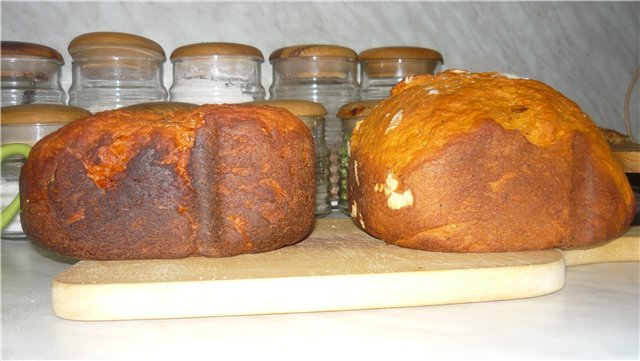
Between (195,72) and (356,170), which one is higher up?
(195,72)

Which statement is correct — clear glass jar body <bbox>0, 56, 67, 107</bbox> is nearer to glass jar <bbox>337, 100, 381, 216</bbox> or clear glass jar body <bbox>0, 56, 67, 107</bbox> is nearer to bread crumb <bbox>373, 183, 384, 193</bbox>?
glass jar <bbox>337, 100, 381, 216</bbox>

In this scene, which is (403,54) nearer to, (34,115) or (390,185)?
(390,185)

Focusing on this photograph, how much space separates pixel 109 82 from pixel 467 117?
108 centimetres

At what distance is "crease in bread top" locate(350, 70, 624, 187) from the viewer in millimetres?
976

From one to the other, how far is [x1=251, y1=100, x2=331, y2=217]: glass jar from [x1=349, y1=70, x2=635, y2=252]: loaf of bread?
276 millimetres

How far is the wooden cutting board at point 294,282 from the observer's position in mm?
810

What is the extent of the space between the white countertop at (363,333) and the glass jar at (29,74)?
771 mm

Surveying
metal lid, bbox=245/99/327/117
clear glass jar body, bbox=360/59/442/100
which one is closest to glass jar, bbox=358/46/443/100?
clear glass jar body, bbox=360/59/442/100

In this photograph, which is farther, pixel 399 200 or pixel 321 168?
pixel 321 168

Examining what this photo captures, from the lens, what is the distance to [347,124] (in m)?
1.48

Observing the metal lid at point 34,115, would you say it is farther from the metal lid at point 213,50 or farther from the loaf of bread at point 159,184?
the metal lid at point 213,50

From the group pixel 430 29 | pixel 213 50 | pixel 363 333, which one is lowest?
pixel 363 333

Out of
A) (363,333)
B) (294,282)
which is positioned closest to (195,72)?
(294,282)

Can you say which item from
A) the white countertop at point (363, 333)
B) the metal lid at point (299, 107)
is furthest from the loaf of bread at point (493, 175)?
the metal lid at point (299, 107)
